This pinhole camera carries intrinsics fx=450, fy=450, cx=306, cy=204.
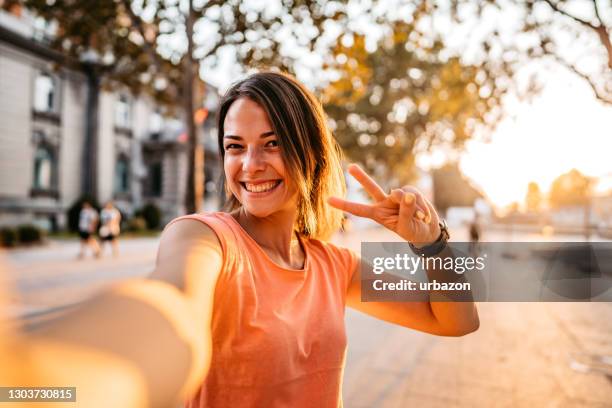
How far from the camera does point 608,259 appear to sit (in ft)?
15.4

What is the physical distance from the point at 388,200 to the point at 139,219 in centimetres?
2533

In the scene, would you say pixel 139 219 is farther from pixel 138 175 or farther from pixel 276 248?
pixel 276 248

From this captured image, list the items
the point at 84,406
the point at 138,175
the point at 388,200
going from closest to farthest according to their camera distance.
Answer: the point at 84,406 < the point at 388,200 < the point at 138,175

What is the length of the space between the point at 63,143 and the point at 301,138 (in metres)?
24.5

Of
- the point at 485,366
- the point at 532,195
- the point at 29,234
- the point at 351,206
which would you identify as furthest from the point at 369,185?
the point at 532,195

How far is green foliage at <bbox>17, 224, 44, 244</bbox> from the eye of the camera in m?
15.9

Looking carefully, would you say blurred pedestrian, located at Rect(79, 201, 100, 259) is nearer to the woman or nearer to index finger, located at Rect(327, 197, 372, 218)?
the woman

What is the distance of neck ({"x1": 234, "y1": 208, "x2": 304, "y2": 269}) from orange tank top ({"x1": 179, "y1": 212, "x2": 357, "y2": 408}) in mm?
153

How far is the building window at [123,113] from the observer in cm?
2619

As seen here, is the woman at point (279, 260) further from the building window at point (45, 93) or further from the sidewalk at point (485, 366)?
the building window at point (45, 93)

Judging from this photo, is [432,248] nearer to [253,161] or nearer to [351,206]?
[351,206]

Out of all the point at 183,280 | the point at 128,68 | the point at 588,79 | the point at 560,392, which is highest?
the point at 128,68

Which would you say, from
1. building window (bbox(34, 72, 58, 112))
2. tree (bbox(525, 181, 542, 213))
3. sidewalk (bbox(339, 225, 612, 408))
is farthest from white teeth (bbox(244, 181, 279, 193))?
tree (bbox(525, 181, 542, 213))

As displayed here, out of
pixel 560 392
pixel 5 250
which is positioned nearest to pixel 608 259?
pixel 560 392
